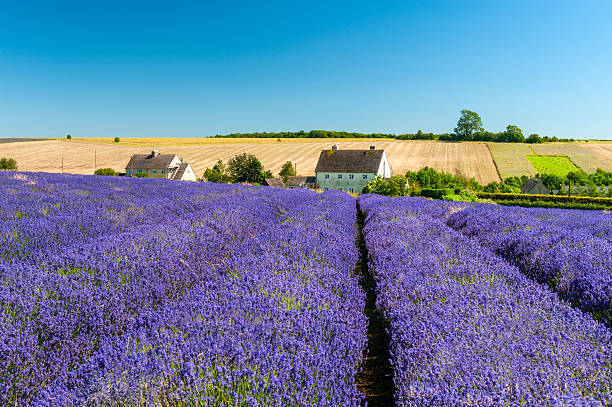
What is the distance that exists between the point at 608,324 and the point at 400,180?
27095 millimetres

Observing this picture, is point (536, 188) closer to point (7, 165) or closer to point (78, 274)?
point (78, 274)

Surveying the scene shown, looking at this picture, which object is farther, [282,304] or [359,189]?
[359,189]

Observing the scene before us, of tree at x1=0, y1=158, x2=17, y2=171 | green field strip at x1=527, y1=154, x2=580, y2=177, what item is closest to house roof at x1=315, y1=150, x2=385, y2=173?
green field strip at x1=527, y1=154, x2=580, y2=177

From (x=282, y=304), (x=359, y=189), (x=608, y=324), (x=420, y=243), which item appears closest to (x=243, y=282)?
(x=282, y=304)

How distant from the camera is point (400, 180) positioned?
29.2 m

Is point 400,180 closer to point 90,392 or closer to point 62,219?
point 62,219

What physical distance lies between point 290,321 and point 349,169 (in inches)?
1649

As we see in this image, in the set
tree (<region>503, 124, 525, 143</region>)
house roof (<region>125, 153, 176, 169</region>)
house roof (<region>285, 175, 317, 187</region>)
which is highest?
tree (<region>503, 124, 525, 143</region>)

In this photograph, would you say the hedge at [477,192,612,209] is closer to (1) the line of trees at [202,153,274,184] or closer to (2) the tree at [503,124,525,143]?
(1) the line of trees at [202,153,274,184]

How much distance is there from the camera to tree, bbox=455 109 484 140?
88875mm

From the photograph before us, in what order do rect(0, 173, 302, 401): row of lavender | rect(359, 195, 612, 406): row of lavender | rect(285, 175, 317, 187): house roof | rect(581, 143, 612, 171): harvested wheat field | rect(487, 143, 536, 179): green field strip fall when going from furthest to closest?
rect(581, 143, 612, 171): harvested wheat field
rect(487, 143, 536, 179): green field strip
rect(285, 175, 317, 187): house roof
rect(0, 173, 302, 401): row of lavender
rect(359, 195, 612, 406): row of lavender

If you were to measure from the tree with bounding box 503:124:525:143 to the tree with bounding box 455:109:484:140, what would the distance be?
20.7 ft

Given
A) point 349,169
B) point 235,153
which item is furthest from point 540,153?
point 235,153

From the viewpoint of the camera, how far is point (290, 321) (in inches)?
97.1
